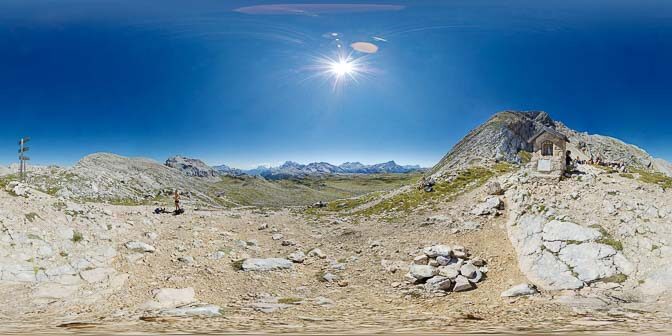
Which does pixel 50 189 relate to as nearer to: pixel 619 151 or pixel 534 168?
pixel 534 168

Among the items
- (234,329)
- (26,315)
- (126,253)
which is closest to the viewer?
(234,329)

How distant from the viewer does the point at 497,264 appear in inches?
698

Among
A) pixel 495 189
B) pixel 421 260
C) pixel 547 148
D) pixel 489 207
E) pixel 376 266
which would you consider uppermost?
pixel 547 148

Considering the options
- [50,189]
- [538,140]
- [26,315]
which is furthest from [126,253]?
[50,189]

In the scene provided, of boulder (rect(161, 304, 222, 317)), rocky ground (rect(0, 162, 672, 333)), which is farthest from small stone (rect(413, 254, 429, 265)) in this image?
boulder (rect(161, 304, 222, 317))

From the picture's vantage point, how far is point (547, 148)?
27797 millimetres

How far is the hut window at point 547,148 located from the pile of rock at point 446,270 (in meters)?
13.9

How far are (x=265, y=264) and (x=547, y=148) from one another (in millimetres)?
23232

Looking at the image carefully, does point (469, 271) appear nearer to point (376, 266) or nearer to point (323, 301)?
point (376, 266)

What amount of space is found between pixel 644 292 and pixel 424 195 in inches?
823

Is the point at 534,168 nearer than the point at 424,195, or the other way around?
the point at 534,168

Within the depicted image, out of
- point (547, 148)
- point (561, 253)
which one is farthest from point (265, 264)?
point (547, 148)

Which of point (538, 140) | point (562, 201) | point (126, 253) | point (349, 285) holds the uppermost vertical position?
point (538, 140)

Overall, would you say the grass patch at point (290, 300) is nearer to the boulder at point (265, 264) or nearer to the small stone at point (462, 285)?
the boulder at point (265, 264)
